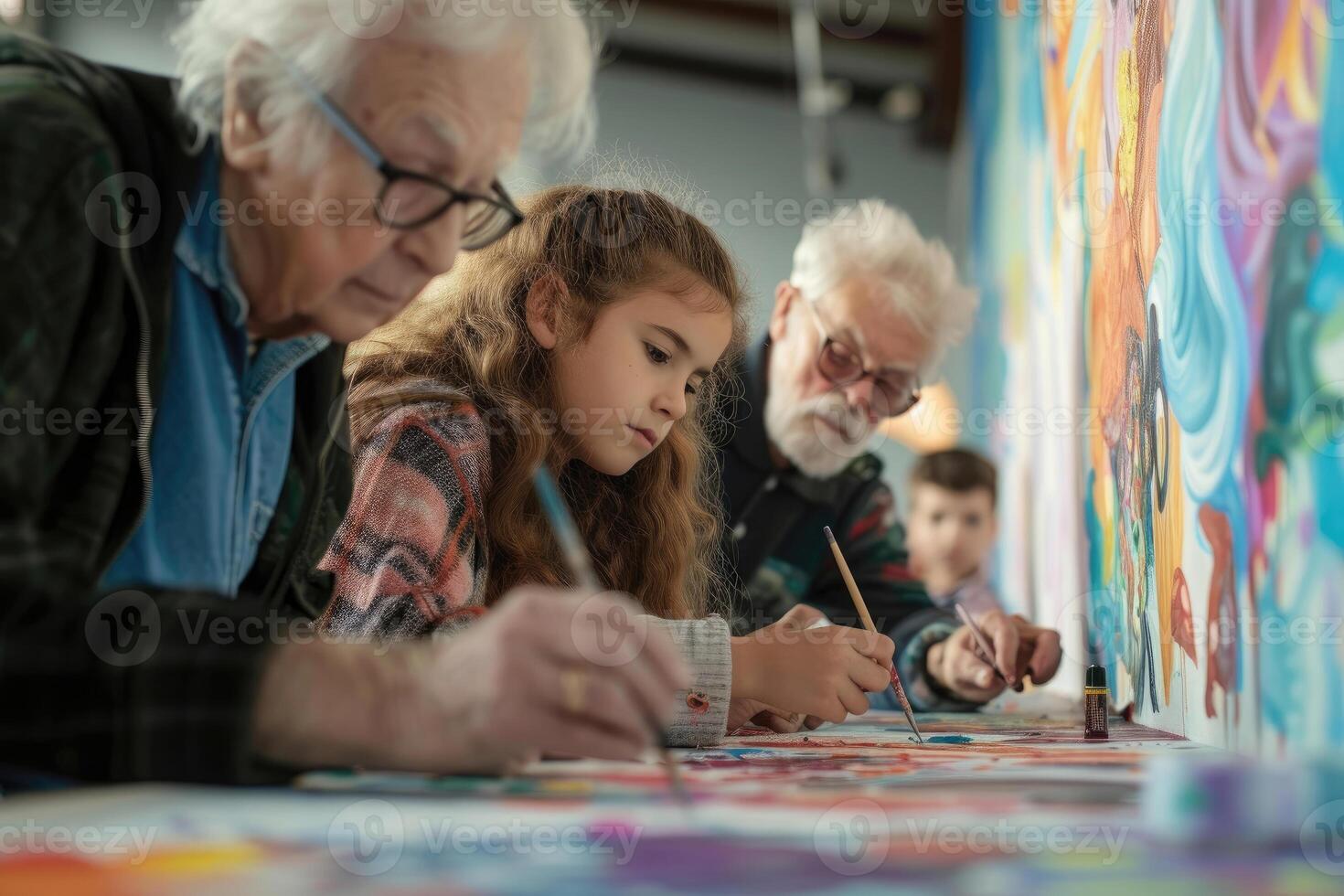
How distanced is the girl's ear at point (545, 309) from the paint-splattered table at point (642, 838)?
2.31 feet

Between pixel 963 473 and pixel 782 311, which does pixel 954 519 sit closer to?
pixel 963 473

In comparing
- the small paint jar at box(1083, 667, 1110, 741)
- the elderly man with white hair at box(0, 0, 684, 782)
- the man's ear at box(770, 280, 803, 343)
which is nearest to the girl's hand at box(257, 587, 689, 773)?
the elderly man with white hair at box(0, 0, 684, 782)

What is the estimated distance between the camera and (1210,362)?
4.13 ft

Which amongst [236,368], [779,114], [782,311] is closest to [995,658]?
[782,311]

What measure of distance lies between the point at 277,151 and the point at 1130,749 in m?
0.93

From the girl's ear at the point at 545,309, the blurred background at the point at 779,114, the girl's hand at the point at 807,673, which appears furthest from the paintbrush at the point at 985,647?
the blurred background at the point at 779,114

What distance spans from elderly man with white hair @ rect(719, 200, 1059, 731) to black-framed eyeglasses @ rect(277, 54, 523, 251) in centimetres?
138

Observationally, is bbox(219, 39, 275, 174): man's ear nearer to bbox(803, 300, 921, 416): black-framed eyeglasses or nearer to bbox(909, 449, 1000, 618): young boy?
bbox(803, 300, 921, 416): black-framed eyeglasses

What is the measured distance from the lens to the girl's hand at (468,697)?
2.46 feet

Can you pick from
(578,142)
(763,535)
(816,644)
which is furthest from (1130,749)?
(763,535)

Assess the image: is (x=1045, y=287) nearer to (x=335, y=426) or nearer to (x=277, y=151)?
(x=335, y=426)

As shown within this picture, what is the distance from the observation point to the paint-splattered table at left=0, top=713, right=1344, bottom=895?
618mm

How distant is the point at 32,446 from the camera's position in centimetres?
74

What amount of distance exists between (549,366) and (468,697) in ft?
2.88
